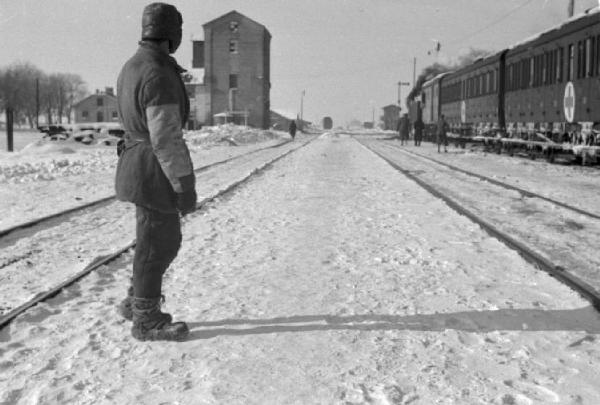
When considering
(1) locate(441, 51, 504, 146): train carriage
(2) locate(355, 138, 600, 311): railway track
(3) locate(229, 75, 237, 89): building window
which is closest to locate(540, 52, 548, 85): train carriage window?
(1) locate(441, 51, 504, 146): train carriage

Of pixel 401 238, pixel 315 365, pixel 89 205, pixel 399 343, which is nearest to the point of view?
pixel 315 365

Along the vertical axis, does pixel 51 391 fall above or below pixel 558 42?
below

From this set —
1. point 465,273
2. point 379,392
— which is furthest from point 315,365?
point 465,273

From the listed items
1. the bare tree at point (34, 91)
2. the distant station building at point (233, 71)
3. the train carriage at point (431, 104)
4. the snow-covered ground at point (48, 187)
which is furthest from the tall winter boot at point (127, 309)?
the bare tree at point (34, 91)

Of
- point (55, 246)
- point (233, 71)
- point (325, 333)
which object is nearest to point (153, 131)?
point (325, 333)

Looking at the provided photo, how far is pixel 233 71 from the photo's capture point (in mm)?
71625

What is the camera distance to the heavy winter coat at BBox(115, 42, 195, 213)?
366 centimetres

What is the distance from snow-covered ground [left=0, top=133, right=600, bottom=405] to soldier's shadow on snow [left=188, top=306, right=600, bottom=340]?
1 cm

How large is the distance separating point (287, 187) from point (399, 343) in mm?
9327

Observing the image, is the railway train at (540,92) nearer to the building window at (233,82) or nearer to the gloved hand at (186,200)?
the gloved hand at (186,200)

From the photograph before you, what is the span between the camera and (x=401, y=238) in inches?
283

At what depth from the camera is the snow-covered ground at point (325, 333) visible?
3.10 meters

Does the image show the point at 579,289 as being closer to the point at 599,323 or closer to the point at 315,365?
the point at 599,323

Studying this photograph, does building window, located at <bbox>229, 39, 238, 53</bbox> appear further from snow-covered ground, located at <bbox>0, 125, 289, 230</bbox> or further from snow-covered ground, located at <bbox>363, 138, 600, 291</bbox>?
snow-covered ground, located at <bbox>363, 138, 600, 291</bbox>
